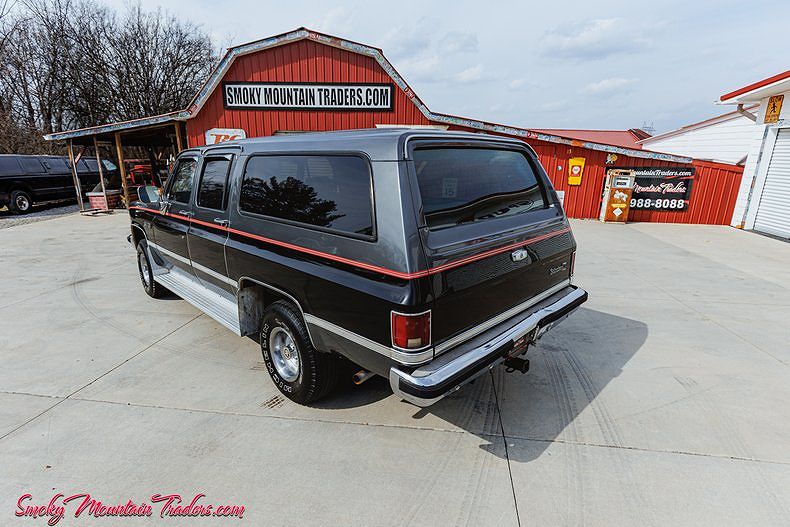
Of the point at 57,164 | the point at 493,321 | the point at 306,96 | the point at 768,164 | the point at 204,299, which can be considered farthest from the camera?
the point at 57,164

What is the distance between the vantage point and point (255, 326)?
11.4ft

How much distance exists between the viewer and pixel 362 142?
2.42m

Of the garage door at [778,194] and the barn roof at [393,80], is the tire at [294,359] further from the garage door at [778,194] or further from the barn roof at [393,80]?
the garage door at [778,194]

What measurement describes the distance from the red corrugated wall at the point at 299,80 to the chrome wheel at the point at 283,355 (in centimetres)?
1047

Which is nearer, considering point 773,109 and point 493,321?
point 493,321

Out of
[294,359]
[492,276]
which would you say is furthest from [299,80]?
[492,276]

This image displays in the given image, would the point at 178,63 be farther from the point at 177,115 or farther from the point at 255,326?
the point at 255,326

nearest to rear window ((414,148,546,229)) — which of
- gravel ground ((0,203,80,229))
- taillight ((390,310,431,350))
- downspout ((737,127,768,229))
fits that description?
taillight ((390,310,431,350))

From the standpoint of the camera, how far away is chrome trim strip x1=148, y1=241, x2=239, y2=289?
138 inches

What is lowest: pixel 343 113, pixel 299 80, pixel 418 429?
→ pixel 418 429

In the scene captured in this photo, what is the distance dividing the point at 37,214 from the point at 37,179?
122cm

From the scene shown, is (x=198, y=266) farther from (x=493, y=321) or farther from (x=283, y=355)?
(x=493, y=321)

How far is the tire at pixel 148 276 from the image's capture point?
530cm

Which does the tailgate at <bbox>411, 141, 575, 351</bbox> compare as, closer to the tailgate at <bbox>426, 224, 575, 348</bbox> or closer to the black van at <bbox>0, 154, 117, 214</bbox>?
the tailgate at <bbox>426, 224, 575, 348</bbox>
